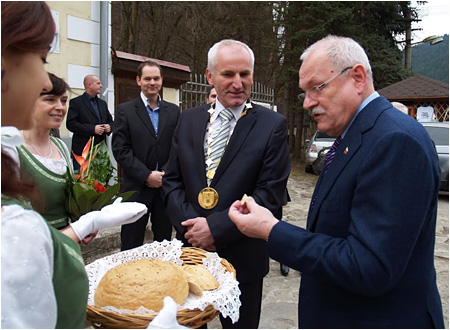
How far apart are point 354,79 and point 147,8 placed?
15.1m

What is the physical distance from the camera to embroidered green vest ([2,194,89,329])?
100 centimetres

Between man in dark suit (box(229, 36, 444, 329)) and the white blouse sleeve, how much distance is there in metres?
0.82

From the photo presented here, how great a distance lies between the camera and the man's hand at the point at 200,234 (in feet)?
7.24

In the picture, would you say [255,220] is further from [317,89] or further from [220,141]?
[220,141]

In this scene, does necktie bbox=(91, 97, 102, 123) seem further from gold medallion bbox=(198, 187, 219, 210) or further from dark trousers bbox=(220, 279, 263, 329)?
dark trousers bbox=(220, 279, 263, 329)

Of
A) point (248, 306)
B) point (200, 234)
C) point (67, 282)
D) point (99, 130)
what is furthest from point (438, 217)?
point (67, 282)

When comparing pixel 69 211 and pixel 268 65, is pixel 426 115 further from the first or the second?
pixel 69 211

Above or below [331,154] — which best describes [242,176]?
below

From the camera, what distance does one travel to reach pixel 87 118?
5.14 meters

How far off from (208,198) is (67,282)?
4.35ft

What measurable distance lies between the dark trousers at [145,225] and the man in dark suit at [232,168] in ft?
5.09

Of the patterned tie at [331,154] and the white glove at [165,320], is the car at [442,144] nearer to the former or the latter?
the patterned tie at [331,154]

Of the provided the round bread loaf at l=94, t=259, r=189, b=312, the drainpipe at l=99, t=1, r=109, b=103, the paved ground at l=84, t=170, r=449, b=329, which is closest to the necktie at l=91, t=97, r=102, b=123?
the drainpipe at l=99, t=1, r=109, b=103

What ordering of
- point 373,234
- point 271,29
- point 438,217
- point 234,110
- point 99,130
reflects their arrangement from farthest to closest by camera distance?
1. point 271,29
2. point 438,217
3. point 99,130
4. point 234,110
5. point 373,234
